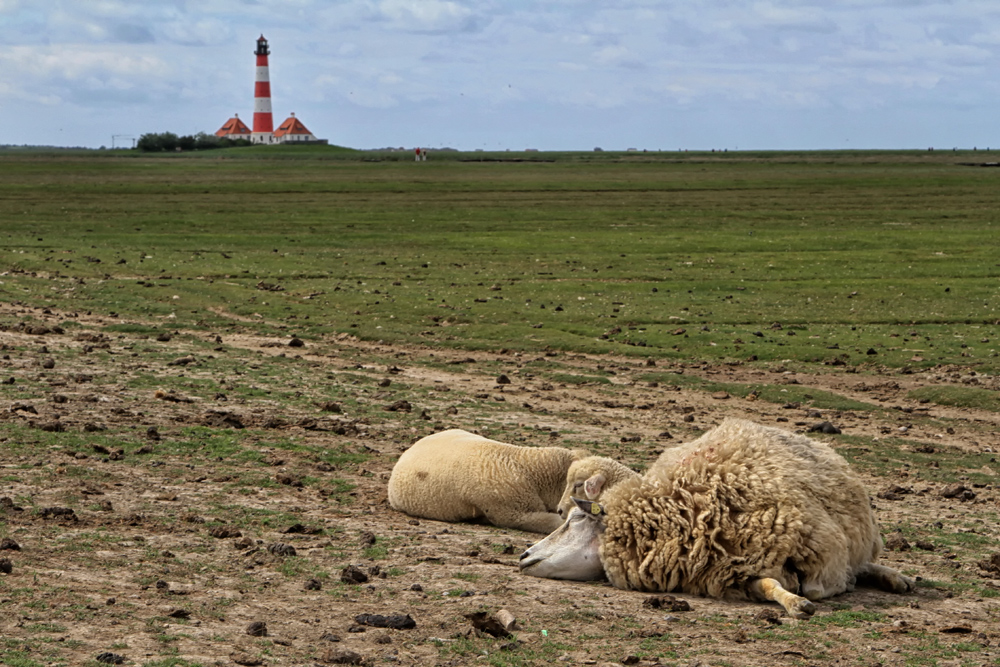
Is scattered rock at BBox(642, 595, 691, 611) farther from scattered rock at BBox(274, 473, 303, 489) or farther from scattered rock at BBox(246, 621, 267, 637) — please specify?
scattered rock at BBox(274, 473, 303, 489)

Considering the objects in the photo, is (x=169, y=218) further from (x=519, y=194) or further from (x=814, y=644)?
(x=814, y=644)

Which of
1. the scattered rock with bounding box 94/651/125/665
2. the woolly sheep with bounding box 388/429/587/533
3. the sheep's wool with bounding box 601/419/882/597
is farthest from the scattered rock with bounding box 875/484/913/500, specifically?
the scattered rock with bounding box 94/651/125/665

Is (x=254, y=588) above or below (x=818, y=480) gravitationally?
below

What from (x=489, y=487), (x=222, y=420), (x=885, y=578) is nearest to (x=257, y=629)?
(x=489, y=487)

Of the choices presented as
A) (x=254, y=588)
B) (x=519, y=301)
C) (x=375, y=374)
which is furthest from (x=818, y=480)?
(x=519, y=301)

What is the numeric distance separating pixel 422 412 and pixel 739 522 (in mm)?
7166

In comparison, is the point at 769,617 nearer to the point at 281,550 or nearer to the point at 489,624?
the point at 489,624

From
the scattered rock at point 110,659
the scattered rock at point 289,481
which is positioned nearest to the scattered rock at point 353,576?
the scattered rock at point 110,659

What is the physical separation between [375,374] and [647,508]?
10.3 metres

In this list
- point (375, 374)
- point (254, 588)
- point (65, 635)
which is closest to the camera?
point (65, 635)

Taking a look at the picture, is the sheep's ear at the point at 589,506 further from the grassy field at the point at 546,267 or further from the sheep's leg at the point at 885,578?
Answer: the grassy field at the point at 546,267

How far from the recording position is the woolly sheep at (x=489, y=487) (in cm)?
1038

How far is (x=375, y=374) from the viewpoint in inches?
720

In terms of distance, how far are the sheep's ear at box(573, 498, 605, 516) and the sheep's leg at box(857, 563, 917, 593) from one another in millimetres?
2062
